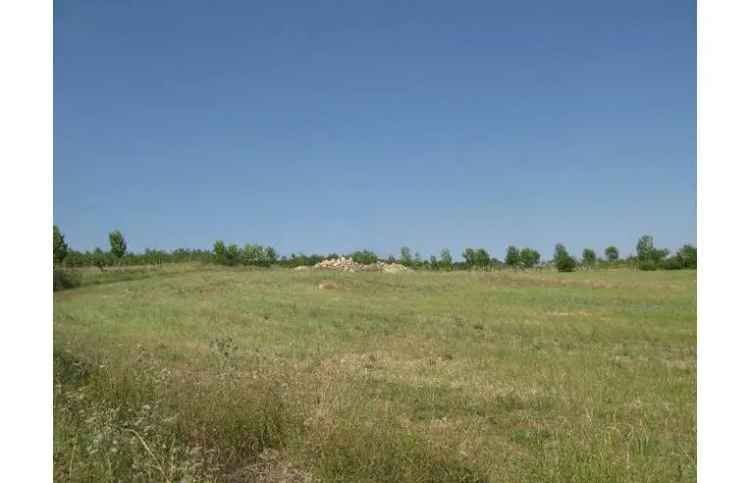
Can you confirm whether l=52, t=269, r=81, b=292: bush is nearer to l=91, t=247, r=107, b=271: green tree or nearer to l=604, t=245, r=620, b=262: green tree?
l=91, t=247, r=107, b=271: green tree

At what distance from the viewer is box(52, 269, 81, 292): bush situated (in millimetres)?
31173

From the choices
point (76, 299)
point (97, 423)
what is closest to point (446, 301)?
point (76, 299)

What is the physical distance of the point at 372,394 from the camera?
8398 mm

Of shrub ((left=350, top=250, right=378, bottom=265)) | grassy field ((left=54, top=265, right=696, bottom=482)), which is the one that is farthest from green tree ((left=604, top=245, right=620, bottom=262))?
grassy field ((left=54, top=265, right=696, bottom=482))

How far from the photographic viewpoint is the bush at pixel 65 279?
3117 cm

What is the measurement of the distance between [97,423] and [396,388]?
5336mm

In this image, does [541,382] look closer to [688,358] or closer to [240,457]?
[688,358]

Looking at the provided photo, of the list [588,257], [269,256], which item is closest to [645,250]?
[588,257]

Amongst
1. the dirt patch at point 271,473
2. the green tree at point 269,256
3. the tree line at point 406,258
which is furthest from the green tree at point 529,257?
the dirt patch at point 271,473

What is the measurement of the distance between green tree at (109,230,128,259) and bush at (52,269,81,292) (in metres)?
13.7

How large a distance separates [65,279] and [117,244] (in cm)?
1787

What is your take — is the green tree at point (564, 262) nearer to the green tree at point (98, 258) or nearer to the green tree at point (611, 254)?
→ the green tree at point (611, 254)

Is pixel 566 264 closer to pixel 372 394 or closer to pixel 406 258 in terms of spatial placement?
pixel 406 258

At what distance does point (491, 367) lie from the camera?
1062 cm
